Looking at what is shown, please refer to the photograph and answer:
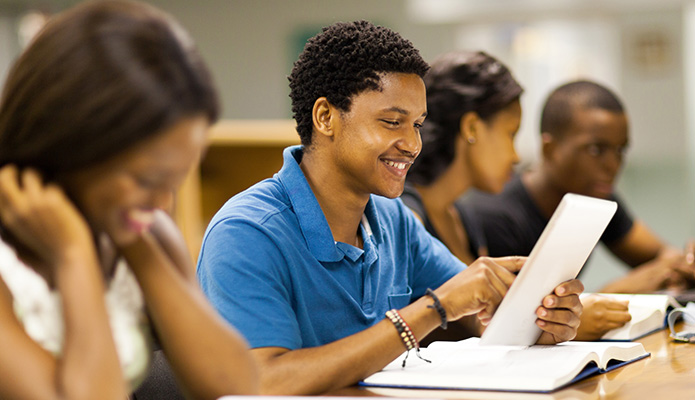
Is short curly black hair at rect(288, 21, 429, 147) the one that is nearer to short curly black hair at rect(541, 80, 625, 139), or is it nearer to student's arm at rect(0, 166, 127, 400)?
student's arm at rect(0, 166, 127, 400)

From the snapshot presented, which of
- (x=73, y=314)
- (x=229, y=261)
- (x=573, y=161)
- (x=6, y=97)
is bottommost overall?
(x=573, y=161)

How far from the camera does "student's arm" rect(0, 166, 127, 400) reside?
0.81 metres

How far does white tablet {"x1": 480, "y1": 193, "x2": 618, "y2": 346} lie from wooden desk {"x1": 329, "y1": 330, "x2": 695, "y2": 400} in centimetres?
17

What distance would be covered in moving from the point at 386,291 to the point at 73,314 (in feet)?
2.50

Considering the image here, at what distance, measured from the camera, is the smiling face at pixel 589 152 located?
2.68 metres

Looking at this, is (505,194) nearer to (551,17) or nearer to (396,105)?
(396,105)

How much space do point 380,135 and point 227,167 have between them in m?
2.26

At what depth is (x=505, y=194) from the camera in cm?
285

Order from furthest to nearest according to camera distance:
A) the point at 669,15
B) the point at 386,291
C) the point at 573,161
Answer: the point at 669,15, the point at 573,161, the point at 386,291

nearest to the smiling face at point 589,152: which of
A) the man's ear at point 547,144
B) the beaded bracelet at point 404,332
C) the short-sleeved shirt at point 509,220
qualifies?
the man's ear at point 547,144

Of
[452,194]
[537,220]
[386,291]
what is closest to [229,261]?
[386,291]

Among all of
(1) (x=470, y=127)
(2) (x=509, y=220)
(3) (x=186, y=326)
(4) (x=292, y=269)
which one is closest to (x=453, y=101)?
(1) (x=470, y=127)

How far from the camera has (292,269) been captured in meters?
1.30

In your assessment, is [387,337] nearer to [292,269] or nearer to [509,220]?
[292,269]
